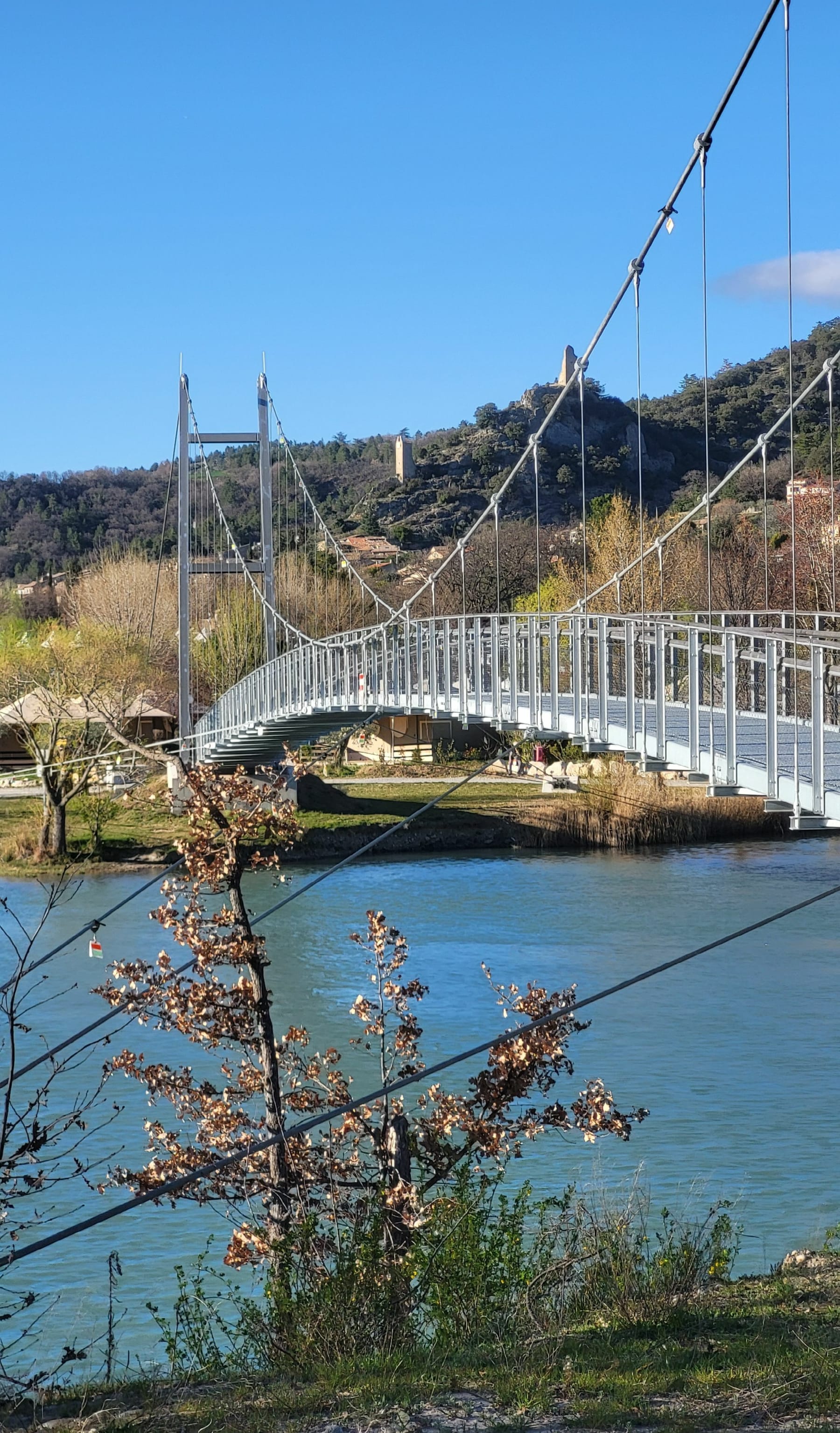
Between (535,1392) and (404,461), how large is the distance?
6724 centimetres

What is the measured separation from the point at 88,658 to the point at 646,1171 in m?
22.8

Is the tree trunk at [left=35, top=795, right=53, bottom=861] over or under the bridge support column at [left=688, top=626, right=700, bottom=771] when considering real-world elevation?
under

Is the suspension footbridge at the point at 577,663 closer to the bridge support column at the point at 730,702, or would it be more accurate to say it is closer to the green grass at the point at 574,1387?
the bridge support column at the point at 730,702

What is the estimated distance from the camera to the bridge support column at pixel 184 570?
94.6 ft

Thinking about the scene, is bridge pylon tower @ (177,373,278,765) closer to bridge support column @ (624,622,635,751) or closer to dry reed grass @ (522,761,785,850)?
dry reed grass @ (522,761,785,850)

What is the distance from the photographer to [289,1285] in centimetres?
534

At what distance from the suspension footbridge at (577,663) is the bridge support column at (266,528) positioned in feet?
0.17

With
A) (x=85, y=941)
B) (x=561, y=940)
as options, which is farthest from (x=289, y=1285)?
(x=85, y=941)

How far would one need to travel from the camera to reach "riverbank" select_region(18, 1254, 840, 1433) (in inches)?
154

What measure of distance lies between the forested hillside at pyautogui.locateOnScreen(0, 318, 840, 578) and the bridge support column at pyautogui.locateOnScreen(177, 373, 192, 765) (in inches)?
561

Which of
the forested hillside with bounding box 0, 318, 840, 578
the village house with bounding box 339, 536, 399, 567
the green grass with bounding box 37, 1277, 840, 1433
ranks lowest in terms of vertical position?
the green grass with bounding box 37, 1277, 840, 1433

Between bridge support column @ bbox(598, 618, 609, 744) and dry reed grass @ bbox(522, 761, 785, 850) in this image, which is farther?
dry reed grass @ bbox(522, 761, 785, 850)

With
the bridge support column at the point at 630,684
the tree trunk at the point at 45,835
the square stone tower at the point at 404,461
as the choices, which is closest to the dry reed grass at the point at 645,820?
the tree trunk at the point at 45,835

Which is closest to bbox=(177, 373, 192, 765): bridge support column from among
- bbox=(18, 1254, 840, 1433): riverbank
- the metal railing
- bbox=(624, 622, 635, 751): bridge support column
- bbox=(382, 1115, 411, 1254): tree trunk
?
the metal railing
